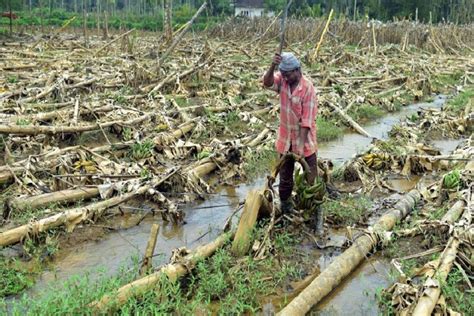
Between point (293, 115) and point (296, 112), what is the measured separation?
0.05m

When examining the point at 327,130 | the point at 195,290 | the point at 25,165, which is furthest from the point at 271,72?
the point at 327,130

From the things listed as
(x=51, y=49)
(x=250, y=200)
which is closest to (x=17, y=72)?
(x=51, y=49)

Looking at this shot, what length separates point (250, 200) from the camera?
4746 millimetres

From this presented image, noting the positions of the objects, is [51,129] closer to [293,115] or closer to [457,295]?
[293,115]

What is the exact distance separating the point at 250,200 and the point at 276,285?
790 mm

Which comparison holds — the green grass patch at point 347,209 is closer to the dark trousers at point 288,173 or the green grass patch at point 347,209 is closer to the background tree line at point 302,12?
the dark trousers at point 288,173

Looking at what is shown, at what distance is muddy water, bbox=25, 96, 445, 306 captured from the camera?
4.35 metres

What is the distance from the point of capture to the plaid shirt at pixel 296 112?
5004 millimetres

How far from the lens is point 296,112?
5098 millimetres

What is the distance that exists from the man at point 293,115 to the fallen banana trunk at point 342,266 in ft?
1.89

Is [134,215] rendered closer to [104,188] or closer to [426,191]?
[104,188]

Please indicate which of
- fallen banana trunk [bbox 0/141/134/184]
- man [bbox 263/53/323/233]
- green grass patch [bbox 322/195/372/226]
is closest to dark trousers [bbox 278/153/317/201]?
man [bbox 263/53/323/233]

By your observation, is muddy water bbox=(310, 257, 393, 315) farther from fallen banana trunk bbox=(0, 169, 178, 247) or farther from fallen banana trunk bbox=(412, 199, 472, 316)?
fallen banana trunk bbox=(0, 169, 178, 247)

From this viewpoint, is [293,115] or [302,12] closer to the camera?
[293,115]
